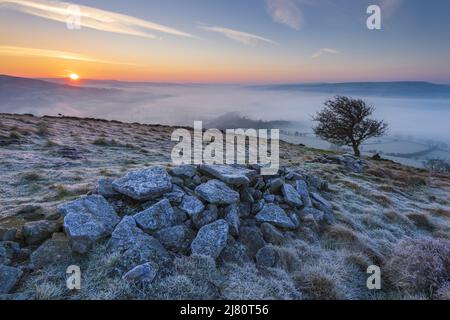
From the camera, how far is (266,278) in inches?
252

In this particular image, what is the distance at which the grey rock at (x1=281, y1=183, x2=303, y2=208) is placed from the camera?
9.81 meters

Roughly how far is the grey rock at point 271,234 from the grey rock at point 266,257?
24.8 inches

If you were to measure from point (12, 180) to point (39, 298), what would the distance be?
8.82 m

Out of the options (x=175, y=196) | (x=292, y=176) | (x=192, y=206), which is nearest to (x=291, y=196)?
(x=292, y=176)

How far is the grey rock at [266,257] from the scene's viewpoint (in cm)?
695

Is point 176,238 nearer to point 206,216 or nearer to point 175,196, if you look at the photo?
point 206,216

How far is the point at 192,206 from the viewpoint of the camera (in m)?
7.91

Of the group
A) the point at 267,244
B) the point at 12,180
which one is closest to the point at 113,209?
the point at 267,244

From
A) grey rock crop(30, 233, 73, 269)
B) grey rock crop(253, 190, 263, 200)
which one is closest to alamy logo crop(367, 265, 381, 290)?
grey rock crop(253, 190, 263, 200)

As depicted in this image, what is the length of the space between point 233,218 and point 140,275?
3044 millimetres

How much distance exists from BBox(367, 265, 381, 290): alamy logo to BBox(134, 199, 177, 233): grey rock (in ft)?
16.9

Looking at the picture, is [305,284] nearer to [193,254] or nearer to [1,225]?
[193,254]

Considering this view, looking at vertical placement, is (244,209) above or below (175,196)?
below

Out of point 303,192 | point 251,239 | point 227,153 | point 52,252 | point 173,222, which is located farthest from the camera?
point 227,153
